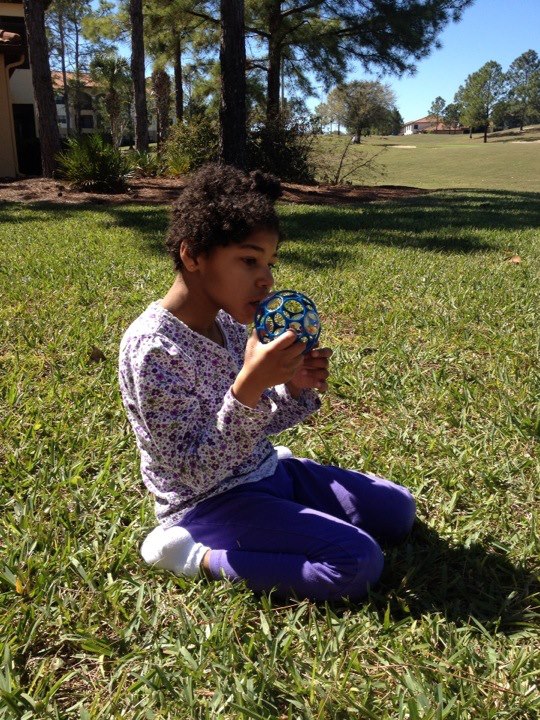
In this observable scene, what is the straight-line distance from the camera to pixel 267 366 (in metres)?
1.66

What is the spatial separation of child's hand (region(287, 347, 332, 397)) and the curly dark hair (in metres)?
0.38

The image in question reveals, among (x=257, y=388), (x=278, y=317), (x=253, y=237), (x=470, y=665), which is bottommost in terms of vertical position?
(x=470, y=665)

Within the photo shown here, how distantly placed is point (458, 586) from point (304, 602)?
482 mm

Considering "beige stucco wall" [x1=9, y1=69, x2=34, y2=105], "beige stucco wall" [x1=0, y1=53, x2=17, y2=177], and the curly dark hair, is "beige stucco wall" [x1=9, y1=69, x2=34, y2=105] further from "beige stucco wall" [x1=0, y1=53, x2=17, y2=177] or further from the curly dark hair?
the curly dark hair

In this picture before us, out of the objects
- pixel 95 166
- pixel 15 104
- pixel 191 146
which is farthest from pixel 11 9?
pixel 95 166

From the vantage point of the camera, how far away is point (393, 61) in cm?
1488

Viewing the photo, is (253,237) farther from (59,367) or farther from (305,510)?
(59,367)

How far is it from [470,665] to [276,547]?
61 cm

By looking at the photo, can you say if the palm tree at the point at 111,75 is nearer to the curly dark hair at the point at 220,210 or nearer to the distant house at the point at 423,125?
the curly dark hair at the point at 220,210

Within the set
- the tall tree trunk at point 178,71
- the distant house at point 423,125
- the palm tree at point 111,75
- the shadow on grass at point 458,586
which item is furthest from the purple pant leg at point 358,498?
the distant house at point 423,125

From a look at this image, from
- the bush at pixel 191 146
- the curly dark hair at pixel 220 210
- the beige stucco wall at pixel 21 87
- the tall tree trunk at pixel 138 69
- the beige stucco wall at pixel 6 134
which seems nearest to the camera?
the curly dark hair at pixel 220 210

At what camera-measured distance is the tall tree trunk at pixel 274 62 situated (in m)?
15.4

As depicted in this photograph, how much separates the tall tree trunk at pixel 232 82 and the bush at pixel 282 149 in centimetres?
413

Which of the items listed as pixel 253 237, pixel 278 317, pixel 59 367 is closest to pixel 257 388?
pixel 278 317
